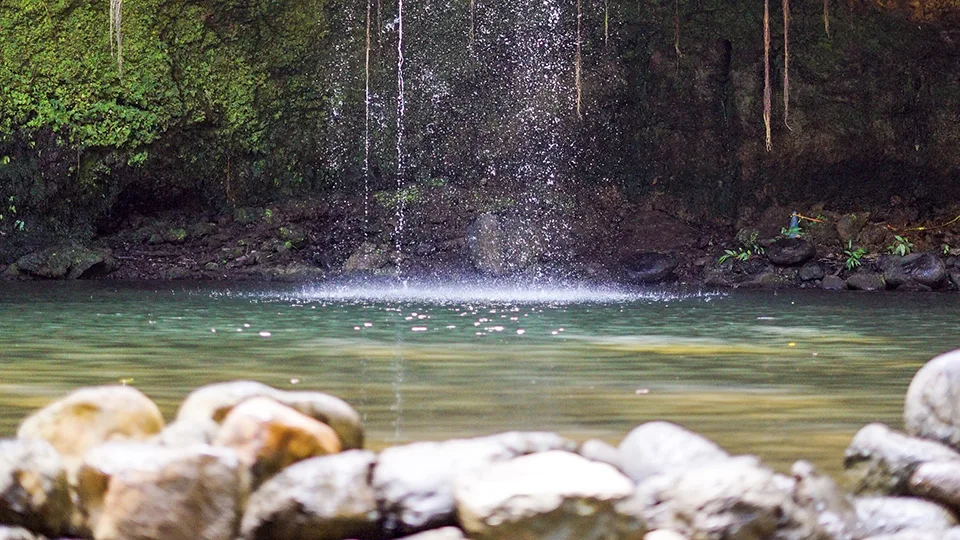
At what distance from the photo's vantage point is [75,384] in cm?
514

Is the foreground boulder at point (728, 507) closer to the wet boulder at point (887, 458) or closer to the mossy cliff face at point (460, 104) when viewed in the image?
the wet boulder at point (887, 458)

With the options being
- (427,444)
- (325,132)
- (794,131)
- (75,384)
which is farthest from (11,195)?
(427,444)

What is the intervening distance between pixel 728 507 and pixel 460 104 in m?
15.0

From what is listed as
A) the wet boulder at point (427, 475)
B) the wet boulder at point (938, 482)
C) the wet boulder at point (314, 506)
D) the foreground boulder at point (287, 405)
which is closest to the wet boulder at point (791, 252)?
the wet boulder at point (938, 482)

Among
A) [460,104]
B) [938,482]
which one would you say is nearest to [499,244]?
[460,104]

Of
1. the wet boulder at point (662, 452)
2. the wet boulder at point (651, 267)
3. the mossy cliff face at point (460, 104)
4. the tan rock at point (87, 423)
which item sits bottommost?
the wet boulder at point (662, 452)

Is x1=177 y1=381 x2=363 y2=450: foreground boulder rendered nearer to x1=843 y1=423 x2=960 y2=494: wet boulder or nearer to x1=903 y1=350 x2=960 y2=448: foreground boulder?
x1=843 y1=423 x2=960 y2=494: wet boulder

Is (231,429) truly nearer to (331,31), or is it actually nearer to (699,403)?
(699,403)

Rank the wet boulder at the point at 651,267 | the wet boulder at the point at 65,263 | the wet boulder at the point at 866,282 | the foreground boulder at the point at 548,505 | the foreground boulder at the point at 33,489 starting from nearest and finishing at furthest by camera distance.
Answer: the foreground boulder at the point at 548,505 < the foreground boulder at the point at 33,489 < the wet boulder at the point at 866,282 < the wet boulder at the point at 65,263 < the wet boulder at the point at 651,267

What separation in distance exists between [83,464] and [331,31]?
15045 mm

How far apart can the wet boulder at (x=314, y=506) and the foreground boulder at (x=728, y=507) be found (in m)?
0.67

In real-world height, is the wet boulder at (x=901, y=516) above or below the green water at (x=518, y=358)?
below

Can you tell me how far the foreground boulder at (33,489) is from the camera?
289 cm

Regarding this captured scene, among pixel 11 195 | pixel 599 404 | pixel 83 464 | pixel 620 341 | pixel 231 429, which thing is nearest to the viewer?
pixel 83 464
